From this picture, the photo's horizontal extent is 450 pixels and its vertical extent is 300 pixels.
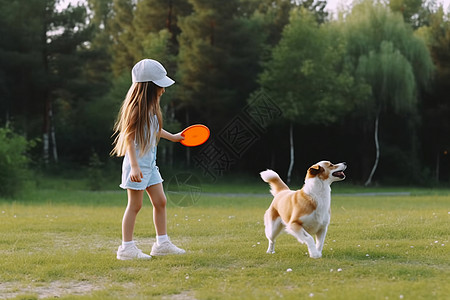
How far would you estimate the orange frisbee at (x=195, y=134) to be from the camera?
7301 millimetres

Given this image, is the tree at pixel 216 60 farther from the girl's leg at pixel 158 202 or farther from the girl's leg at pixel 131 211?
the girl's leg at pixel 131 211

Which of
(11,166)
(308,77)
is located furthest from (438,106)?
(11,166)

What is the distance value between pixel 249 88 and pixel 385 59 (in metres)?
8.89

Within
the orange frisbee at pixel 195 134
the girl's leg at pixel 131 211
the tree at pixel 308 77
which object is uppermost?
the tree at pixel 308 77

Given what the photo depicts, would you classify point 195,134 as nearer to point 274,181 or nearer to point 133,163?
point 133,163

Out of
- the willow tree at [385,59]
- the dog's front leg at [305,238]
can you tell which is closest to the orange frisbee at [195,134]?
the dog's front leg at [305,238]

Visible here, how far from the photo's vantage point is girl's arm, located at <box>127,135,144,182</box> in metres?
6.51

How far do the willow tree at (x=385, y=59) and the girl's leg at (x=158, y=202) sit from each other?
89.4 feet

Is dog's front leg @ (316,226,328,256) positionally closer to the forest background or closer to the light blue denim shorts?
the light blue denim shorts

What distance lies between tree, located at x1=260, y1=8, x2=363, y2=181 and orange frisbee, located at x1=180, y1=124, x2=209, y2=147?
80.5 feet

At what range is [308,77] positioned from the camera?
3167 centimetres

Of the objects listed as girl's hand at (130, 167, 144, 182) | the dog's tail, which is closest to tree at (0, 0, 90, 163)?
the dog's tail

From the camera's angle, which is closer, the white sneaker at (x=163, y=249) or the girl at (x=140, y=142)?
the girl at (x=140, y=142)

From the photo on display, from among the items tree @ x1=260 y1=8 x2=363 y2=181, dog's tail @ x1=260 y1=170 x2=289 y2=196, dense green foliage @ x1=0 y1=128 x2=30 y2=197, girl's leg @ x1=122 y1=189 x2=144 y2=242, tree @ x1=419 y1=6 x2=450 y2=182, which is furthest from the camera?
tree @ x1=419 y1=6 x2=450 y2=182
